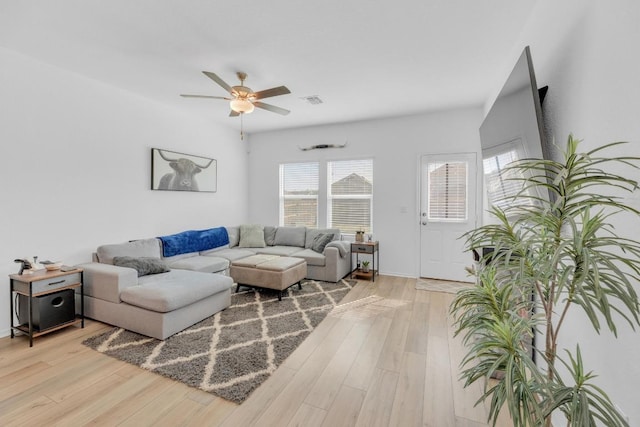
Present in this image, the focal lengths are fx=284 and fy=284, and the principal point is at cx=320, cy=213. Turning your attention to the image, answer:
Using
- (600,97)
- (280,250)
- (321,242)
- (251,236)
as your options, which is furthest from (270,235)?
(600,97)

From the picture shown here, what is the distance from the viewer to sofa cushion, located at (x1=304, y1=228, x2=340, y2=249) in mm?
5039

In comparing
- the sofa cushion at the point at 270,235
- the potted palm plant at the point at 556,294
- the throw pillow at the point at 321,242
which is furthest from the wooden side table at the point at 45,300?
the potted palm plant at the point at 556,294

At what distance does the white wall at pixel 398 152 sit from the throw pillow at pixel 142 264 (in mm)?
2989

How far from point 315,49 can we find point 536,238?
101 inches

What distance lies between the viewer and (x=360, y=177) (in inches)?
209

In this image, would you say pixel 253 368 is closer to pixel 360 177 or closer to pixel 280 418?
pixel 280 418

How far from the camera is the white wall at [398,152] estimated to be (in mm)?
4566

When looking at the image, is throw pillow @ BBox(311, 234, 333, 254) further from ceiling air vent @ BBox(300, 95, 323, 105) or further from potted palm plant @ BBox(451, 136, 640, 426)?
potted palm plant @ BBox(451, 136, 640, 426)

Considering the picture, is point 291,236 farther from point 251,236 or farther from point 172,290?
point 172,290

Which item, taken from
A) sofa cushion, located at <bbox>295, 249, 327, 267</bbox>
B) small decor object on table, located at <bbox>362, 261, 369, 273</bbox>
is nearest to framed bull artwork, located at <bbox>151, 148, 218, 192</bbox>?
sofa cushion, located at <bbox>295, 249, 327, 267</bbox>

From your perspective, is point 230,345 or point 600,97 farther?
point 230,345

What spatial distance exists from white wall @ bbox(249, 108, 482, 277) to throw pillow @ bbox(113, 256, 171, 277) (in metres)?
2.99

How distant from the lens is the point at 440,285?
4.43 m

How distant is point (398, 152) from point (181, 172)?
11.9ft
